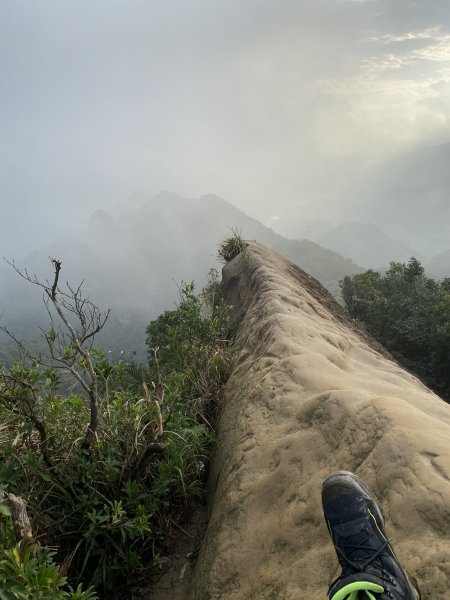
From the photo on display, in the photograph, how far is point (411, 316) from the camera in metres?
20.2

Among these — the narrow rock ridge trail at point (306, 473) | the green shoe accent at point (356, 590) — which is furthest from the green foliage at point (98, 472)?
the green shoe accent at point (356, 590)

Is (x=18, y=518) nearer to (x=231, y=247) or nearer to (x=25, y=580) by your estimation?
(x=25, y=580)

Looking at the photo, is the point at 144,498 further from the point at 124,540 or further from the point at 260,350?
the point at 260,350

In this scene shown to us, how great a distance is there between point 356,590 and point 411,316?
2039cm

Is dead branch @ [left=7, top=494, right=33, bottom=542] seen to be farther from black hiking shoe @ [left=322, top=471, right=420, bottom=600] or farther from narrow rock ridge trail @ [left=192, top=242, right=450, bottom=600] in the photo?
black hiking shoe @ [left=322, top=471, right=420, bottom=600]

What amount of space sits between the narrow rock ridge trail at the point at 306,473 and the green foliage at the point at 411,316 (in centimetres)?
1504

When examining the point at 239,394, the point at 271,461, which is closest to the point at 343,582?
the point at 271,461

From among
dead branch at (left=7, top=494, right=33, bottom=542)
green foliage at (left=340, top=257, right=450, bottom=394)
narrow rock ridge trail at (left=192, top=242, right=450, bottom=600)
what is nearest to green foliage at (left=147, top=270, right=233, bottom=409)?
narrow rock ridge trail at (left=192, top=242, right=450, bottom=600)

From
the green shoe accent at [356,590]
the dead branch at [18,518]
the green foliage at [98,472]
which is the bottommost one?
the green foliage at [98,472]

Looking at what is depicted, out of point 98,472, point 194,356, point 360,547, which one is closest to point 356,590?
point 360,547

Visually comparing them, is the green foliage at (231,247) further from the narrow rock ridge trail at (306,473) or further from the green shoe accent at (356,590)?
the green shoe accent at (356,590)

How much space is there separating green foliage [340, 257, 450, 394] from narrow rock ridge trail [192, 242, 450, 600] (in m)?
15.0

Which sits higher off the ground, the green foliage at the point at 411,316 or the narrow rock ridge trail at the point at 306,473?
the green foliage at the point at 411,316

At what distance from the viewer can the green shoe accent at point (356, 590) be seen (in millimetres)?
1760
